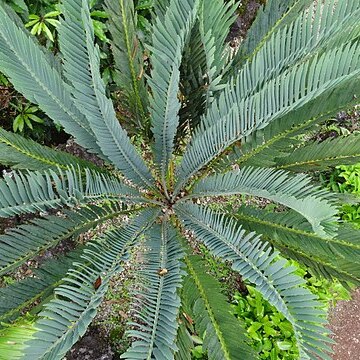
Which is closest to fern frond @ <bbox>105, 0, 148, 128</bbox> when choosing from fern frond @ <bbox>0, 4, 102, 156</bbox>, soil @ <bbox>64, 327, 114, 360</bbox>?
fern frond @ <bbox>0, 4, 102, 156</bbox>

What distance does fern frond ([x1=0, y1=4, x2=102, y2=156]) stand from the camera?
154 centimetres

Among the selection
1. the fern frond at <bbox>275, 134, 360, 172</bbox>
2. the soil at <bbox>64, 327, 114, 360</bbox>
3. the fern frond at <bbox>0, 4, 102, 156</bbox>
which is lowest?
the soil at <bbox>64, 327, 114, 360</bbox>

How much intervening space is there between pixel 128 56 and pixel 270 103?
74 centimetres

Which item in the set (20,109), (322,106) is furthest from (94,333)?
(322,106)

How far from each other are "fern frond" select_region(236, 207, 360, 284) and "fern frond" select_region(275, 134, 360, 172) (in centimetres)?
26

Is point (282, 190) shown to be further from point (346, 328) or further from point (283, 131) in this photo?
point (346, 328)

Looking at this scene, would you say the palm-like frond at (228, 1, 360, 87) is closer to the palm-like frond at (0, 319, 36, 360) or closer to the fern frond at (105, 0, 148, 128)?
the fern frond at (105, 0, 148, 128)

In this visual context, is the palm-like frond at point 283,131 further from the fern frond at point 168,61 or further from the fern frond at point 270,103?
the fern frond at point 168,61

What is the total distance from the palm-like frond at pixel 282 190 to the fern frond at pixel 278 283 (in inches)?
5.8

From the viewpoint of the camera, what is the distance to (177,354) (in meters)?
1.70

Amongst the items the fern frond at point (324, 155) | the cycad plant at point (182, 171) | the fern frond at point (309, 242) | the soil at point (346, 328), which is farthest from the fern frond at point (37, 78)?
the soil at point (346, 328)

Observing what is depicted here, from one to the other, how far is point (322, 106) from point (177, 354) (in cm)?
107

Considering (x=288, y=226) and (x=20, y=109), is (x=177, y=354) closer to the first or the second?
(x=288, y=226)

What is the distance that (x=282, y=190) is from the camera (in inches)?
56.9
